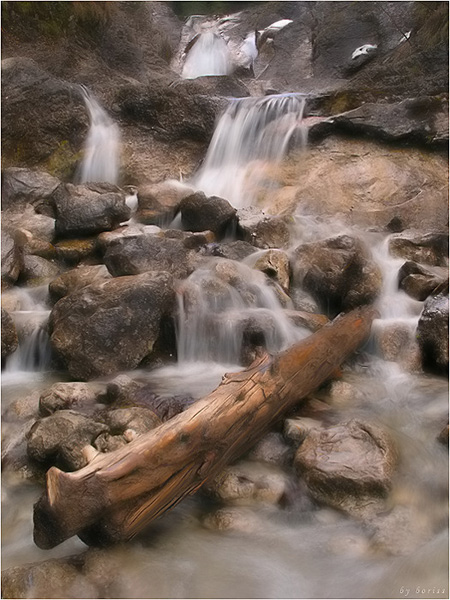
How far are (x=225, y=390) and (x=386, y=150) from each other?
261 inches

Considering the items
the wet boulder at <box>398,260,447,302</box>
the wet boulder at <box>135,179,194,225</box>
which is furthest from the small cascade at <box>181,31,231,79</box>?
the wet boulder at <box>398,260,447,302</box>

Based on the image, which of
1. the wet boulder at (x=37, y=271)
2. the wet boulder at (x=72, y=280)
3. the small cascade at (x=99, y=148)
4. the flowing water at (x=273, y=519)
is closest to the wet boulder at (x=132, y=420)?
the flowing water at (x=273, y=519)

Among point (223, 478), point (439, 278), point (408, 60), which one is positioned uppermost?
point (408, 60)

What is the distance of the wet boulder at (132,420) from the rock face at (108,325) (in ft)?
3.30

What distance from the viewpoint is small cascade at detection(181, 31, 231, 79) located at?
1730 cm

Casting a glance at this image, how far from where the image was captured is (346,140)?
879cm

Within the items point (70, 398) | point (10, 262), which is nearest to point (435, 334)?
point (70, 398)

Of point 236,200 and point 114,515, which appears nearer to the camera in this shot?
point 114,515

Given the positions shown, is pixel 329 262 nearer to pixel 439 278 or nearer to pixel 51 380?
pixel 439 278

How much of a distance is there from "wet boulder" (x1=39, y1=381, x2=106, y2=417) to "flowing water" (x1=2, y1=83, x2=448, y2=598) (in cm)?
52

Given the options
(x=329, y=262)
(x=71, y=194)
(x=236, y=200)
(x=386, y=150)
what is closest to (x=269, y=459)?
(x=329, y=262)

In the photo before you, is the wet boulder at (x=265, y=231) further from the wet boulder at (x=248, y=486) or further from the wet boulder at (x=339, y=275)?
the wet boulder at (x=248, y=486)

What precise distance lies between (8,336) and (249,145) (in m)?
6.25

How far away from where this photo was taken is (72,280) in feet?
19.1
